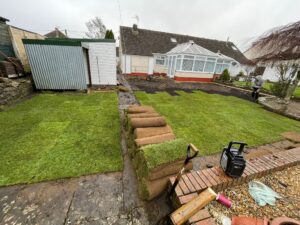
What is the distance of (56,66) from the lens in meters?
6.87

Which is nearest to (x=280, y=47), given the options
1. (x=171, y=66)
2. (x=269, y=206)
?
(x=269, y=206)

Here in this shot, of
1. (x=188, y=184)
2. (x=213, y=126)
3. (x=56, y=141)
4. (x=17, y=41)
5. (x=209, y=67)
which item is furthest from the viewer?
(x=209, y=67)

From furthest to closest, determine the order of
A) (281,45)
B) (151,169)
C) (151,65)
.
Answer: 1. (151,65)
2. (281,45)
3. (151,169)

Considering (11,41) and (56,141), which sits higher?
(11,41)

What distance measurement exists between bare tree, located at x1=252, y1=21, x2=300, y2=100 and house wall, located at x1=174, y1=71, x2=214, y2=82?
23.6 ft

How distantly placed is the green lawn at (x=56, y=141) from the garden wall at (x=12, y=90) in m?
0.44

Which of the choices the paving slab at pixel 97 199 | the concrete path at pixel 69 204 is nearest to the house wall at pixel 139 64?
the paving slab at pixel 97 199

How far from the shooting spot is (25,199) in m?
2.01

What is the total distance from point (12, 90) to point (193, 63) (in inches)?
551

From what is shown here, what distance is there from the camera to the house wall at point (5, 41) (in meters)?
6.85

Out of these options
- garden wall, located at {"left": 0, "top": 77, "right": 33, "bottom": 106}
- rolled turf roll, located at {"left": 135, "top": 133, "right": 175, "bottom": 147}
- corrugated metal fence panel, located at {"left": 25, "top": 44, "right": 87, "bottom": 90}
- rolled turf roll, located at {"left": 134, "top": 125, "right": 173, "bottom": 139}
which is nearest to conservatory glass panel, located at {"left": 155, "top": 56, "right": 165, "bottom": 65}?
corrugated metal fence panel, located at {"left": 25, "top": 44, "right": 87, "bottom": 90}

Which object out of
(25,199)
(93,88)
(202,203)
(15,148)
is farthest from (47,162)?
(93,88)

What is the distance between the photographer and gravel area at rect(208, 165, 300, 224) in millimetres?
1852

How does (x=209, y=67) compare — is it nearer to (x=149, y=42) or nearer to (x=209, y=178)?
(x=149, y=42)
